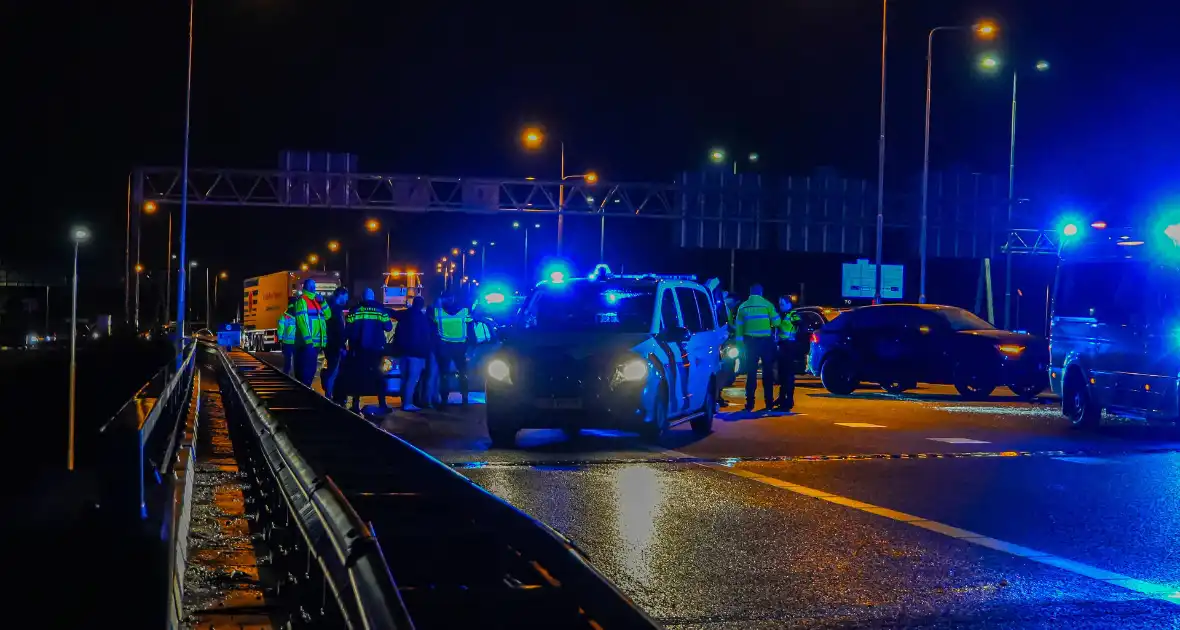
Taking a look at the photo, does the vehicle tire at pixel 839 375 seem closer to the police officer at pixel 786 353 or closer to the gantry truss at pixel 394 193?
the police officer at pixel 786 353

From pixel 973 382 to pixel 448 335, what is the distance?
381 inches

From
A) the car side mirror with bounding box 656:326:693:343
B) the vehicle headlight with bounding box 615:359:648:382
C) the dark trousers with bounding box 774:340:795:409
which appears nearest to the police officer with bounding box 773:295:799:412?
the dark trousers with bounding box 774:340:795:409

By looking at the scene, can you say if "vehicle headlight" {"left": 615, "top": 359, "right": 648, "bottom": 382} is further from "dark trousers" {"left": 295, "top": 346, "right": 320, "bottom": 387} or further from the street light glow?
the street light glow

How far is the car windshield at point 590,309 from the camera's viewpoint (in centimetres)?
1488

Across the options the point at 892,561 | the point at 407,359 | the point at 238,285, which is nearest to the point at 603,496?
the point at 892,561

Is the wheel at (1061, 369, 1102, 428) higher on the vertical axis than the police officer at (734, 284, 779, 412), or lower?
lower

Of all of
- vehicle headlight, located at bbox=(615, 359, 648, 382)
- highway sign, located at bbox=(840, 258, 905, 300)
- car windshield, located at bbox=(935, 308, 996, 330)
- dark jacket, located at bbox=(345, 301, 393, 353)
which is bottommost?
vehicle headlight, located at bbox=(615, 359, 648, 382)

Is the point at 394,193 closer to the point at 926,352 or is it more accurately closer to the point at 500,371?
the point at 926,352

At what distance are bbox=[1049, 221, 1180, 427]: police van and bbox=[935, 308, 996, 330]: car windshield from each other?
5.97 m

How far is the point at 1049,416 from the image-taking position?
19.8 m

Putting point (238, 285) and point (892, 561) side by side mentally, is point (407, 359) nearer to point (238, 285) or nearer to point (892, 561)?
point (892, 561)

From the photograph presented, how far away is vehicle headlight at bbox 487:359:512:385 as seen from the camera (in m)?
14.2

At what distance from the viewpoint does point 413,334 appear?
61.4 feet

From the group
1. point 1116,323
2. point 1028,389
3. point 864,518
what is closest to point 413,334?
point 1116,323
